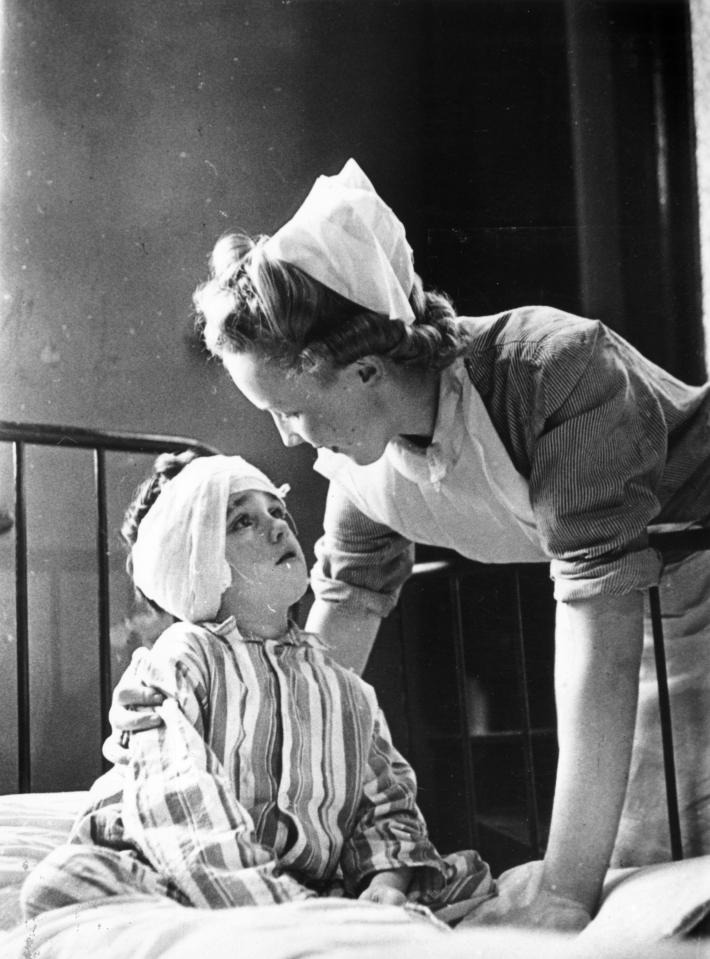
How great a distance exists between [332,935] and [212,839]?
17cm

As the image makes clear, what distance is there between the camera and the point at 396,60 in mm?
1230

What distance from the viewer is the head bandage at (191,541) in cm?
111

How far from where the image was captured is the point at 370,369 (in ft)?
3.76

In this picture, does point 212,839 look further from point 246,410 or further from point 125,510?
point 246,410

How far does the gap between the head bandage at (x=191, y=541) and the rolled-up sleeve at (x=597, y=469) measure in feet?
1.08

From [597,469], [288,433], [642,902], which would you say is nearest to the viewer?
[642,902]

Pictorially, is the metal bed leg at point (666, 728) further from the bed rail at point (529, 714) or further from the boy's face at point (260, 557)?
the boy's face at point (260, 557)

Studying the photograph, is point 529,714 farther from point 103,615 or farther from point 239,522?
point 103,615

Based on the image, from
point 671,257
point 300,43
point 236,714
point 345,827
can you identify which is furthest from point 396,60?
point 345,827

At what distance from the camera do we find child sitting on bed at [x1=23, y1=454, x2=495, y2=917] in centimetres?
94

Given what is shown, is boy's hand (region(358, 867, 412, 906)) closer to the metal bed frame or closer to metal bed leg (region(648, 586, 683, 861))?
the metal bed frame

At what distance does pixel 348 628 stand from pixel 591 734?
1.46 ft

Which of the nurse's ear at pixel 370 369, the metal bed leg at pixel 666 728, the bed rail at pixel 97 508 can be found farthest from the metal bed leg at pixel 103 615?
the metal bed leg at pixel 666 728

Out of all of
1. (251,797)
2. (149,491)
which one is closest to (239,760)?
(251,797)
